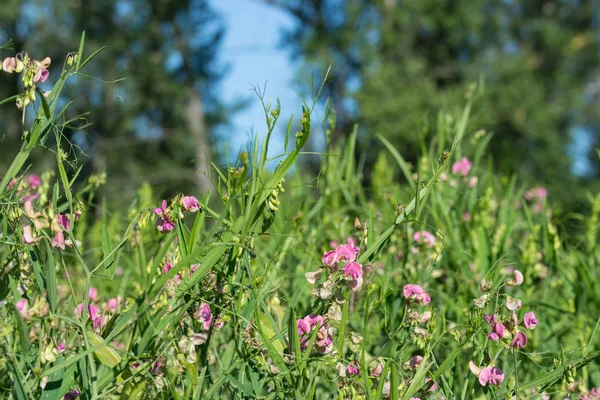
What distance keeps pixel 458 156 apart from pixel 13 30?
2637 centimetres

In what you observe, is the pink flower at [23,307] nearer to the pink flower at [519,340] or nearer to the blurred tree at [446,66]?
the pink flower at [519,340]

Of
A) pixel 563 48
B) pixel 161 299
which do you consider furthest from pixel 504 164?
pixel 563 48

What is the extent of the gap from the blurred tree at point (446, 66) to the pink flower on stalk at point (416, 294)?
19.7 meters

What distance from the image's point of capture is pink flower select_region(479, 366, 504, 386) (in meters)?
1.20

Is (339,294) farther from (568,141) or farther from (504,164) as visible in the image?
(568,141)

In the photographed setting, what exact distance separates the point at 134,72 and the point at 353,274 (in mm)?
25734

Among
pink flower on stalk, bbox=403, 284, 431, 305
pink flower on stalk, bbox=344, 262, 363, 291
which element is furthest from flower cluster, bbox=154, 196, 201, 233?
pink flower on stalk, bbox=403, 284, 431, 305

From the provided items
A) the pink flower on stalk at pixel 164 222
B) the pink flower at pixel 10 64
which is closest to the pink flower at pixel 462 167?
the pink flower on stalk at pixel 164 222

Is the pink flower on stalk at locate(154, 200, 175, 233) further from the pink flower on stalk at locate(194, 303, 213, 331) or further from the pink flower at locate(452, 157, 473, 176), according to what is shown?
the pink flower at locate(452, 157, 473, 176)

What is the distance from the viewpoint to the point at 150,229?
2.22 meters

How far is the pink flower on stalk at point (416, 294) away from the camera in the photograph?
129 centimetres

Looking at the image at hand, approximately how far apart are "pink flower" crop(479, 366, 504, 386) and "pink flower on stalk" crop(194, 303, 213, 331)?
17.7 inches

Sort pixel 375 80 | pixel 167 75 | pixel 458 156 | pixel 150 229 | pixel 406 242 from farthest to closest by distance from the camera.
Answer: pixel 167 75, pixel 375 80, pixel 458 156, pixel 150 229, pixel 406 242

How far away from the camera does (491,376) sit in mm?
1203
